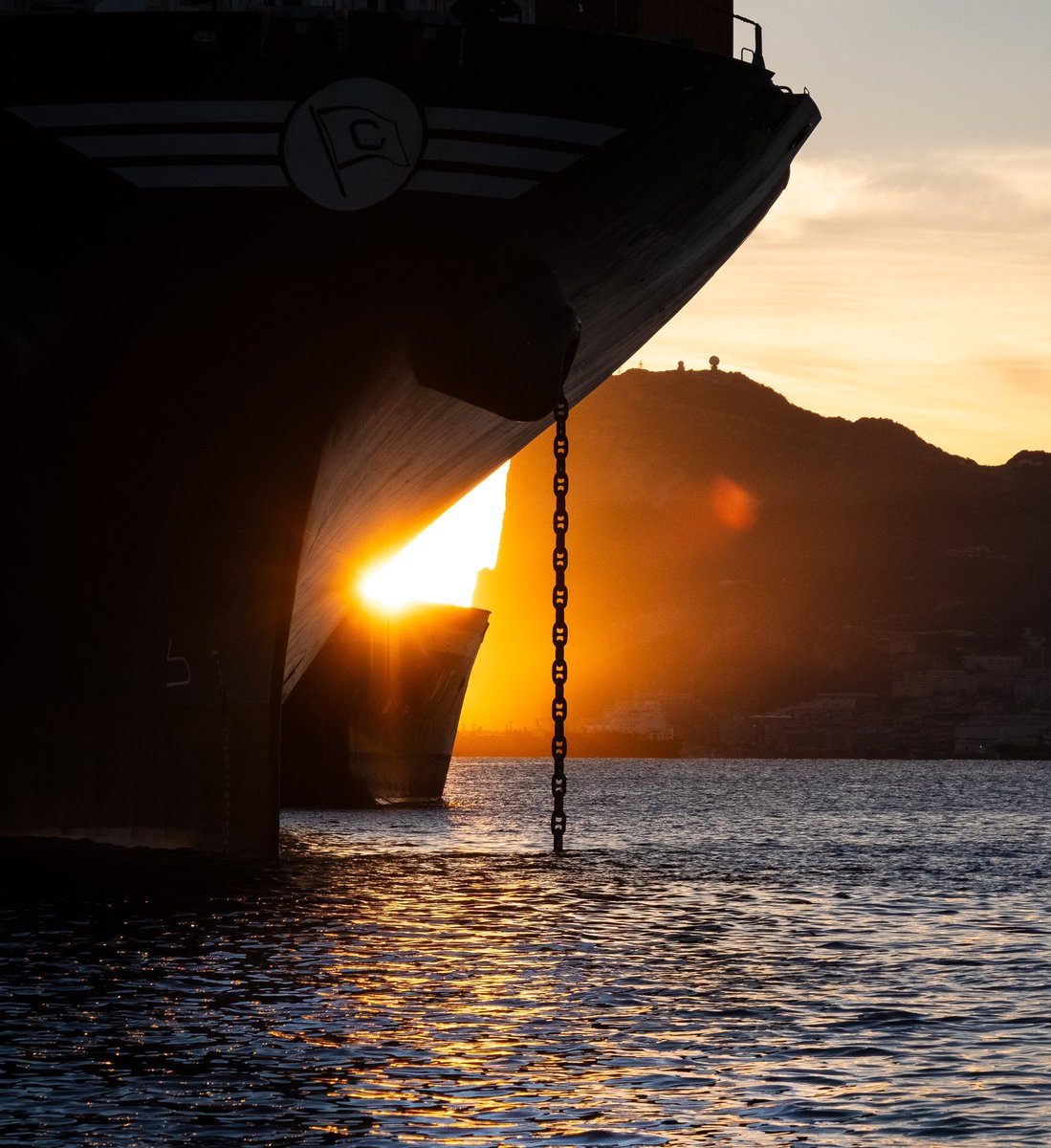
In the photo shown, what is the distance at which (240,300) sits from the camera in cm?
1866

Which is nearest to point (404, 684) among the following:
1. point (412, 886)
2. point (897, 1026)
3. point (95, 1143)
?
point (412, 886)

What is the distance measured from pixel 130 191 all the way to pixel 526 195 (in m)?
4.00

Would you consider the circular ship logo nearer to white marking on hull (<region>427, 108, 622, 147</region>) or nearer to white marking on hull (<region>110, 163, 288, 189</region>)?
white marking on hull (<region>110, 163, 288, 189</region>)

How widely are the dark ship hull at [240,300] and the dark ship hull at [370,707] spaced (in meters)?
22.3

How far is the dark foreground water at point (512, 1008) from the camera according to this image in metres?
10.5

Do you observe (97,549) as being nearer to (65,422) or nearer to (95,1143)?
(65,422)

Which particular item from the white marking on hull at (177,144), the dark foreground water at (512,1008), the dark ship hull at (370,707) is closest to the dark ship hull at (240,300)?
the white marking on hull at (177,144)

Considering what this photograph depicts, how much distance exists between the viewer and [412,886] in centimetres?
2622

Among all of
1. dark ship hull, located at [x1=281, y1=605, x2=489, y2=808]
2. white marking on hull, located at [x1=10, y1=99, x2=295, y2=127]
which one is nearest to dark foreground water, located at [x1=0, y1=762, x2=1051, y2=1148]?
white marking on hull, located at [x1=10, y1=99, x2=295, y2=127]

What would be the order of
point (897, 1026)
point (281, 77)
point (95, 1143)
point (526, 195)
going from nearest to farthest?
point (95, 1143)
point (897, 1026)
point (281, 77)
point (526, 195)

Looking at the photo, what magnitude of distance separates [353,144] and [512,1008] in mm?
8738

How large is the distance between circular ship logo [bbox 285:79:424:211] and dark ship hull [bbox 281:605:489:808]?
25.5m

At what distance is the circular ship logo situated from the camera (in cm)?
1756

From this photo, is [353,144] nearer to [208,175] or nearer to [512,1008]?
[208,175]
